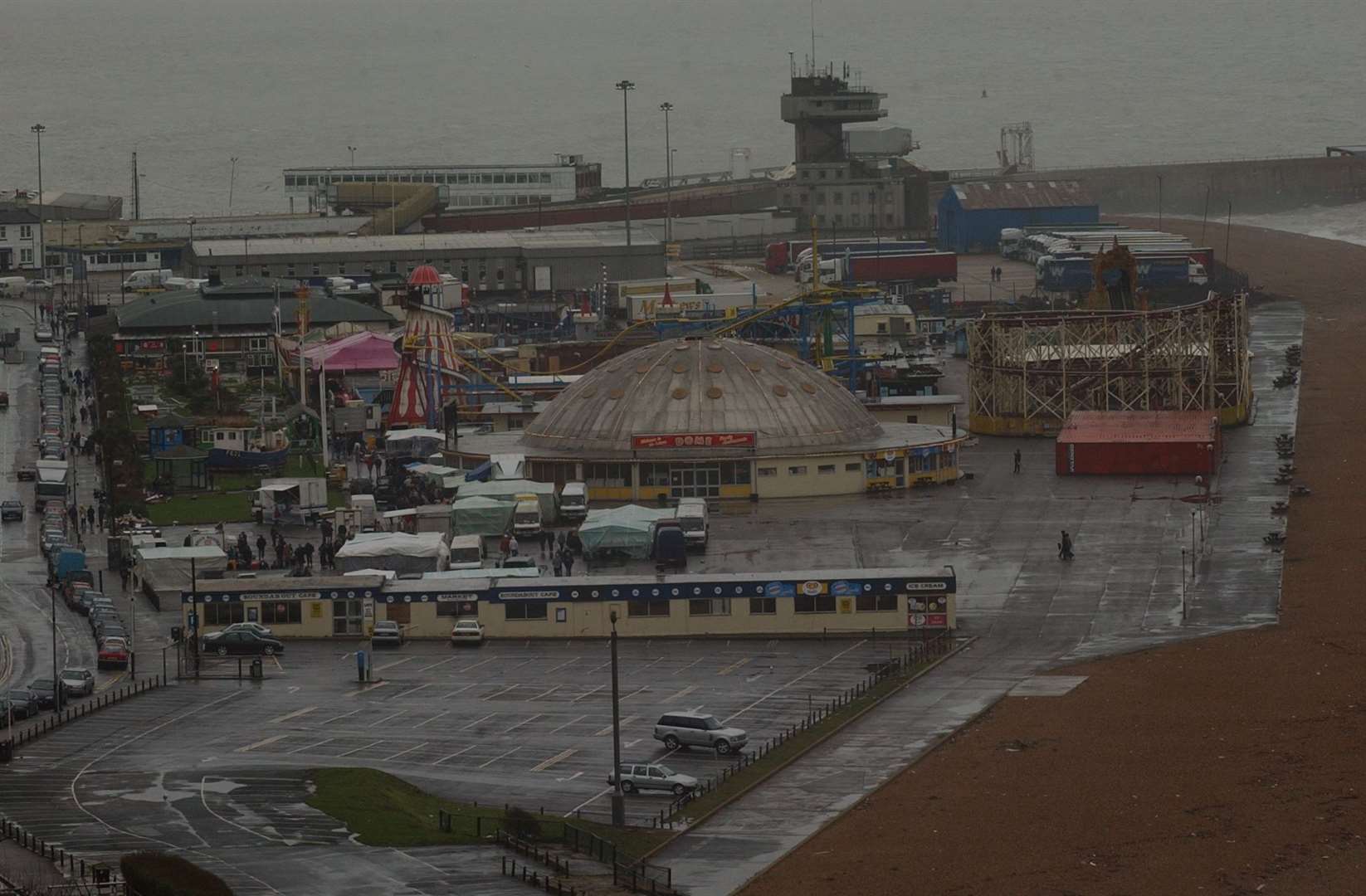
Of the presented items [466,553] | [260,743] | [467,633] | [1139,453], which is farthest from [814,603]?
[1139,453]

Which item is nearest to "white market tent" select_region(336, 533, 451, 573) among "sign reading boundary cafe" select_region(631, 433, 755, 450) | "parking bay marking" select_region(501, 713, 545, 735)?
"parking bay marking" select_region(501, 713, 545, 735)

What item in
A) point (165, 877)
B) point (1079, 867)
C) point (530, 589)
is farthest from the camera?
point (530, 589)

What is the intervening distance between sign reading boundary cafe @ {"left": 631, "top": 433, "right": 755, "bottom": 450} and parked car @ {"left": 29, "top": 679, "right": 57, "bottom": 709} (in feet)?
101

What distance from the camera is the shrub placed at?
3712 centimetres

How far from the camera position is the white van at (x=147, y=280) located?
140250 mm

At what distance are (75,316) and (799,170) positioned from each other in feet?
215

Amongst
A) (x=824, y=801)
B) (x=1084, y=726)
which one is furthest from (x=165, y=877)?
(x=1084, y=726)

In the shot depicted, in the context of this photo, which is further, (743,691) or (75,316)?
(75,316)

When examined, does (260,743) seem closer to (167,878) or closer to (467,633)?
(467,633)

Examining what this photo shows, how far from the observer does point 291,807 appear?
4597 centimetres

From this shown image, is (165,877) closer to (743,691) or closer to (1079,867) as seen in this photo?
(1079,867)

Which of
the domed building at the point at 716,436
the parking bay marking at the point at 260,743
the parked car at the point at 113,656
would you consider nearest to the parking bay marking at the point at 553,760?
the parking bay marking at the point at 260,743

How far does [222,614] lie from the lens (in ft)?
210

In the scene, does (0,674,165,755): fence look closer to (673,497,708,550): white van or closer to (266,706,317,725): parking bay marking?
(266,706,317,725): parking bay marking
